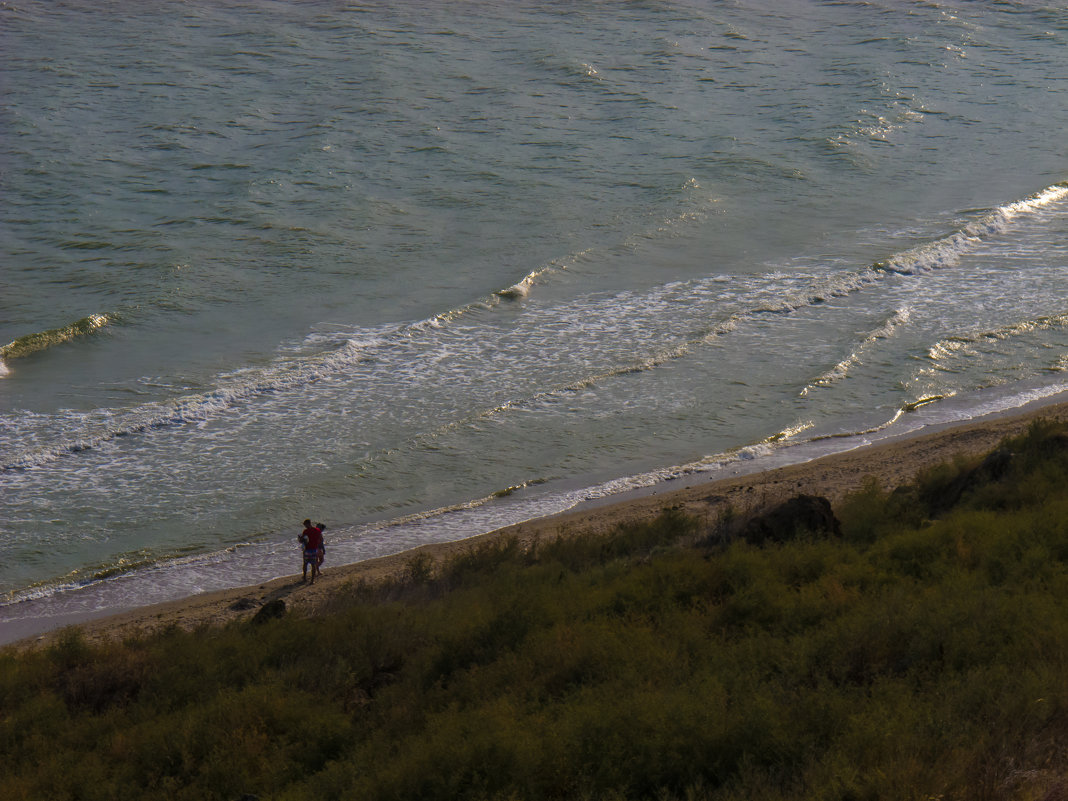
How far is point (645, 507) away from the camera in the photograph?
13539 mm

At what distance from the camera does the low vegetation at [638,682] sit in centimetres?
576

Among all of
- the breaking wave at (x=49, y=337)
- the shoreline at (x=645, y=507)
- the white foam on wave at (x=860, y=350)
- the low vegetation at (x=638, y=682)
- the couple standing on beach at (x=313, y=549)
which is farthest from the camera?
the breaking wave at (x=49, y=337)

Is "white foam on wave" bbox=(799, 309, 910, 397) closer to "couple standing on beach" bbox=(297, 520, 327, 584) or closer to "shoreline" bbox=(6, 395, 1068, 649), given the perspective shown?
"shoreline" bbox=(6, 395, 1068, 649)

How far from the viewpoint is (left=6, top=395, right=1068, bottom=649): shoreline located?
1127 cm

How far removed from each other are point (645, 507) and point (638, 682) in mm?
6735

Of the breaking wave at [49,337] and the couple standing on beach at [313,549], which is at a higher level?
the breaking wave at [49,337]

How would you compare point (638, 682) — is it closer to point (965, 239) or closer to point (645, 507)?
point (645, 507)

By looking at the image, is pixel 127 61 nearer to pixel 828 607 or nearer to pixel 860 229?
pixel 860 229

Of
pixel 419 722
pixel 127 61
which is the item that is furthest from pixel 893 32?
pixel 419 722

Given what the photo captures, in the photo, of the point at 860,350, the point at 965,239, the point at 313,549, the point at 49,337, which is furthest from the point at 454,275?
the point at 965,239

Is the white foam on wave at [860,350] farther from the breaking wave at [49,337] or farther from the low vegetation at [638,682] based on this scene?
the breaking wave at [49,337]

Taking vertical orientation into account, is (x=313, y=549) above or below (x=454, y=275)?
below

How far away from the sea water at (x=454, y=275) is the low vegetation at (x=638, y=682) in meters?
4.08

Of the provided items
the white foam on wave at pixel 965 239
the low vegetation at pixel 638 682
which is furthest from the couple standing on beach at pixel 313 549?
the white foam on wave at pixel 965 239
